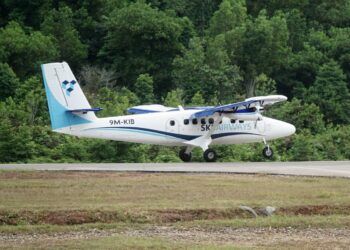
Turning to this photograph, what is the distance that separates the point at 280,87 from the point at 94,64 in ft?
37.8

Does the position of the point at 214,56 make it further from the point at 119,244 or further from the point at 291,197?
the point at 119,244

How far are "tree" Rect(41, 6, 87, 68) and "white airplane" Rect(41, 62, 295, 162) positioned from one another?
1124 inches

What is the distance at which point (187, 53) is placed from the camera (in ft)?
207

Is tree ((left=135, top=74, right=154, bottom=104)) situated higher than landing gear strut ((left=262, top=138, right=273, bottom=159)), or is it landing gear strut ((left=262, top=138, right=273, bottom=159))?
tree ((left=135, top=74, right=154, bottom=104))

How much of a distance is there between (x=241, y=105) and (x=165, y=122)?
105 inches

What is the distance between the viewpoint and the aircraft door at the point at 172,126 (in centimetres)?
3859

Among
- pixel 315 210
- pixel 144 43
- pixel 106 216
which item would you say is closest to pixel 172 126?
pixel 315 210

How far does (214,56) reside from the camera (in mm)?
62375

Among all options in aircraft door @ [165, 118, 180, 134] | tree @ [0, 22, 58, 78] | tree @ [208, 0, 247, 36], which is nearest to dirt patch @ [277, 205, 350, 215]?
aircraft door @ [165, 118, 180, 134]

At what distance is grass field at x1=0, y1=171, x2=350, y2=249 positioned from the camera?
21141 mm

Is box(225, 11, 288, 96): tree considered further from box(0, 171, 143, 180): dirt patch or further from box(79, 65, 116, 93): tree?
box(0, 171, 143, 180): dirt patch

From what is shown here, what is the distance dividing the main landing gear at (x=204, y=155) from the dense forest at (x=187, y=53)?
8782 millimetres

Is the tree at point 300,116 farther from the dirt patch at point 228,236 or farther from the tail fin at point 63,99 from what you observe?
the dirt patch at point 228,236

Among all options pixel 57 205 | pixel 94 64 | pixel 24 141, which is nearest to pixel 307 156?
pixel 24 141
